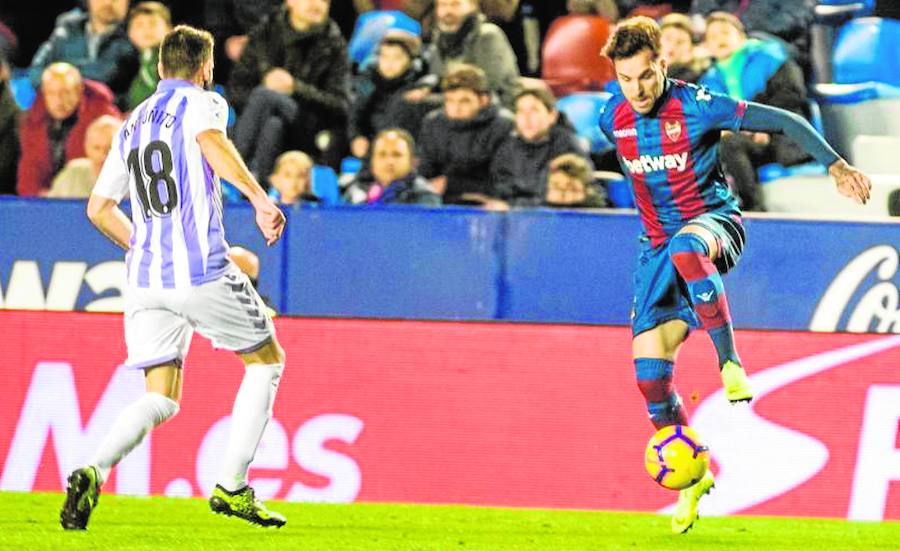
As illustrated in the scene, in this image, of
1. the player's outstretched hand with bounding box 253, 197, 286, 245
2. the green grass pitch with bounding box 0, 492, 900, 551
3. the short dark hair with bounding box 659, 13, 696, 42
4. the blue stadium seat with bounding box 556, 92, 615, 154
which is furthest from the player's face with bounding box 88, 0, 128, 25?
the player's outstretched hand with bounding box 253, 197, 286, 245

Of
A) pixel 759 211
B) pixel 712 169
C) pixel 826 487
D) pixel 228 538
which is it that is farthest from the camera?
pixel 759 211

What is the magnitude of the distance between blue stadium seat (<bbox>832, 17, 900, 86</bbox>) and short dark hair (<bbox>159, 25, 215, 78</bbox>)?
612cm

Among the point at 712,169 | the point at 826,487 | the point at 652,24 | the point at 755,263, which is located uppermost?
the point at 652,24

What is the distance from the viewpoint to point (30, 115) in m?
11.4

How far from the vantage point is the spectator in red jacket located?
11.2 metres

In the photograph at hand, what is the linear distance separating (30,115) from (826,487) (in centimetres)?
578

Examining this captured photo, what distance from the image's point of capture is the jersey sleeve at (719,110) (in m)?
6.90

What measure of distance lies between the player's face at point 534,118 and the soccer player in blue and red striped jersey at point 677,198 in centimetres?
335

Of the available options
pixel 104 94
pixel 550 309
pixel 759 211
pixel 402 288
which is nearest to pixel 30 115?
pixel 104 94

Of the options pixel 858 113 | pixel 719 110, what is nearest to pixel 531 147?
pixel 858 113

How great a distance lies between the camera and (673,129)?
23.1 ft

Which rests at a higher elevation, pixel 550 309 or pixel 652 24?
A: pixel 652 24

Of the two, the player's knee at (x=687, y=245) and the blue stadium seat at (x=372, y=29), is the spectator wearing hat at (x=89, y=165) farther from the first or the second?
the player's knee at (x=687, y=245)

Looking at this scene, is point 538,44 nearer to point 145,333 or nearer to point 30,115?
point 30,115
